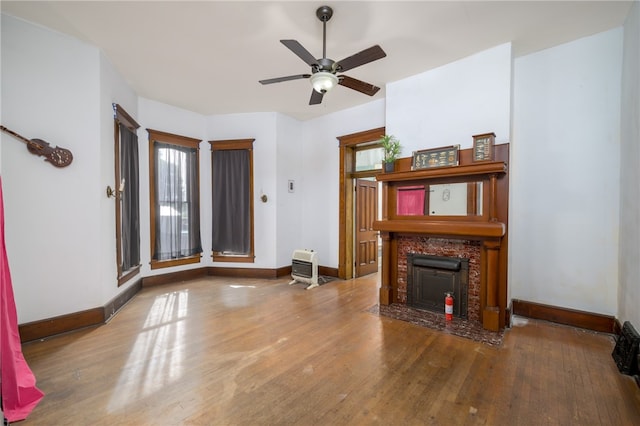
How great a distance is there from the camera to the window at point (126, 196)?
376 cm

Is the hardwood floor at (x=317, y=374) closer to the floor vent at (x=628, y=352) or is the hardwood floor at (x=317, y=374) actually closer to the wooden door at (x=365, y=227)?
the floor vent at (x=628, y=352)

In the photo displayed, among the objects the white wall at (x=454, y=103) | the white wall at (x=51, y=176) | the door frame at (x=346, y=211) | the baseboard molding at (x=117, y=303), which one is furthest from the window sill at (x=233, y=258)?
the white wall at (x=454, y=103)

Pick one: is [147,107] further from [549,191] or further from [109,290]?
[549,191]

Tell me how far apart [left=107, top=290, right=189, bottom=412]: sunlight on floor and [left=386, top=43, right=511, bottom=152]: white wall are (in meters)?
3.57

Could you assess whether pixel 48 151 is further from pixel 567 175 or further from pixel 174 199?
pixel 567 175

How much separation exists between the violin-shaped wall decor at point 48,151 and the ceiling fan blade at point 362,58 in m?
3.05

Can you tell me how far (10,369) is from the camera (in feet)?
5.82

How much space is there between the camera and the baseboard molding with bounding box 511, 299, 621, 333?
3064mm

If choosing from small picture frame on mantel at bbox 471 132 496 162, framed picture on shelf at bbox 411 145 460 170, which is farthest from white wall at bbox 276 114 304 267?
small picture frame on mantel at bbox 471 132 496 162

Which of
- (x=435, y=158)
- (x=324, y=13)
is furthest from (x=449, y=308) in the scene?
(x=324, y=13)

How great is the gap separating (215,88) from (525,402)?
202 inches

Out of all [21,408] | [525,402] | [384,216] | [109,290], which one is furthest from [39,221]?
[525,402]

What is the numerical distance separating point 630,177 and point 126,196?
5966 mm

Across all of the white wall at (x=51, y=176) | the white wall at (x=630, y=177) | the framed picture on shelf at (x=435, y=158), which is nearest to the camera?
the white wall at (x=630, y=177)
